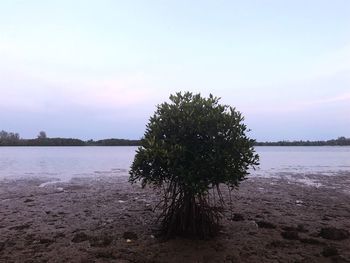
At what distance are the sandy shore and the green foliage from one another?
734mm

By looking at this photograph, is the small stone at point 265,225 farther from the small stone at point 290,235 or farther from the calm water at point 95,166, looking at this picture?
the calm water at point 95,166

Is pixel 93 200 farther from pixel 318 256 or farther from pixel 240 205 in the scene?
pixel 318 256

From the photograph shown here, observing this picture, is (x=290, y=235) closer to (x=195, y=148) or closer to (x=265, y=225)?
(x=265, y=225)

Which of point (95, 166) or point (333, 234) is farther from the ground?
point (95, 166)

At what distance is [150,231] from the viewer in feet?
34.9

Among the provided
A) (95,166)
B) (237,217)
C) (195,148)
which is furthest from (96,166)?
(195,148)

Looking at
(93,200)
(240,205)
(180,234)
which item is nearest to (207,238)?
(180,234)

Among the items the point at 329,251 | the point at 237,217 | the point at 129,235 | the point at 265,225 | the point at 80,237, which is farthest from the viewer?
the point at 237,217

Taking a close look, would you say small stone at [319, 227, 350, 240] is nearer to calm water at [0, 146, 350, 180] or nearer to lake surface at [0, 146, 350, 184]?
lake surface at [0, 146, 350, 184]

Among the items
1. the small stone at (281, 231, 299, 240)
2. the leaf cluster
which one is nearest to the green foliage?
the leaf cluster

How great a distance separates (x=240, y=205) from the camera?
48.9ft

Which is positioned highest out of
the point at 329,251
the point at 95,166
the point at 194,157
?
the point at 194,157

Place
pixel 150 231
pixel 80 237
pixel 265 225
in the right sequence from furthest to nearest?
pixel 265 225 → pixel 150 231 → pixel 80 237

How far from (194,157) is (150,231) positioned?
235 centimetres
